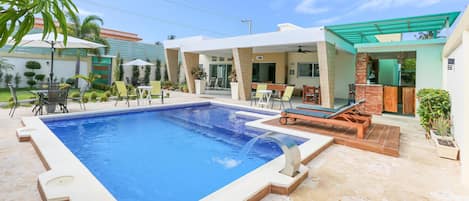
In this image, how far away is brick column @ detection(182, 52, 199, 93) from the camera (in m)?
16.7

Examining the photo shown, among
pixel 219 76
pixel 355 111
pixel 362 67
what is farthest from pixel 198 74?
pixel 355 111

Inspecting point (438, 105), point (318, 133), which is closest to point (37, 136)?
point (318, 133)

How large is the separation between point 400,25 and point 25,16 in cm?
1193

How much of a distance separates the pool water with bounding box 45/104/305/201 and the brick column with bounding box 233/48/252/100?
15.1 ft

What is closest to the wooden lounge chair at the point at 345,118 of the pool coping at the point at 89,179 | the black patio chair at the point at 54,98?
the pool coping at the point at 89,179

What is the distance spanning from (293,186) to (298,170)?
1.30 ft

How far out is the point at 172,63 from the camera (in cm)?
1933

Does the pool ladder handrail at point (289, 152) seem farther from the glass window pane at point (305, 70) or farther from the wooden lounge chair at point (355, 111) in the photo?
the glass window pane at point (305, 70)

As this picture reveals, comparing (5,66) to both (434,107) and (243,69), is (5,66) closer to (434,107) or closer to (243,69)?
(243,69)

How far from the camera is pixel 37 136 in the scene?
17.0ft

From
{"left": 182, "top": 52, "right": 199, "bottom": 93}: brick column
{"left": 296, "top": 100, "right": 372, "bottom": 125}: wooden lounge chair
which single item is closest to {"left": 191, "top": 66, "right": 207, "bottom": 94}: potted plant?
{"left": 182, "top": 52, "right": 199, "bottom": 93}: brick column

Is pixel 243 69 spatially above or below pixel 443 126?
above

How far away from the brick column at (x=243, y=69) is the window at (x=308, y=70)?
5.19 m

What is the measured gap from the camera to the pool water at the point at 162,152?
155 inches
